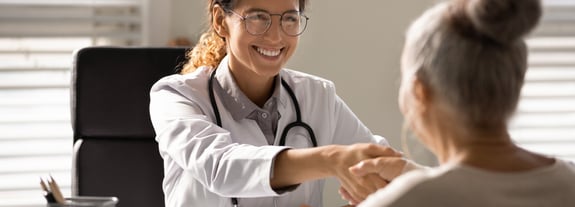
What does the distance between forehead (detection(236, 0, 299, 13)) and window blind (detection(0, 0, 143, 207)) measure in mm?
1227

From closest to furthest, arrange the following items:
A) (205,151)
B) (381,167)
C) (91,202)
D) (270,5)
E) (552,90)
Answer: (91,202)
(381,167)
(205,151)
(270,5)
(552,90)

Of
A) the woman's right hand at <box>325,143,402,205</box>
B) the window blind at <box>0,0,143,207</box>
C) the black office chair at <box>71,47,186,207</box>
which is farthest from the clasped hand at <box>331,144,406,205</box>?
the window blind at <box>0,0,143,207</box>

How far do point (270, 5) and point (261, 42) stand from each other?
9cm

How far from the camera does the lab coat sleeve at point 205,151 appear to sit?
1916mm

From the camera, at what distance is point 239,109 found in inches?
91.1

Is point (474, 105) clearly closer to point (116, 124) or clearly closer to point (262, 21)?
point (262, 21)

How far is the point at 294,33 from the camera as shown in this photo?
2.33 metres

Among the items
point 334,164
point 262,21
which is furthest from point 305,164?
point 262,21

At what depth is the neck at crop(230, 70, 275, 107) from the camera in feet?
7.81

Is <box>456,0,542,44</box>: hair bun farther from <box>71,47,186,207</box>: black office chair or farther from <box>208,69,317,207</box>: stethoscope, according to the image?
<box>71,47,186,207</box>: black office chair

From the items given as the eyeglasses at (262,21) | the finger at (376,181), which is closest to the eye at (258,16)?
the eyeglasses at (262,21)

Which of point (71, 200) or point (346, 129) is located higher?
point (71, 200)

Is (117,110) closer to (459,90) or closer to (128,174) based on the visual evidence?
(128,174)

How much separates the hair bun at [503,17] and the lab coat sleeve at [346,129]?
1.16 m
